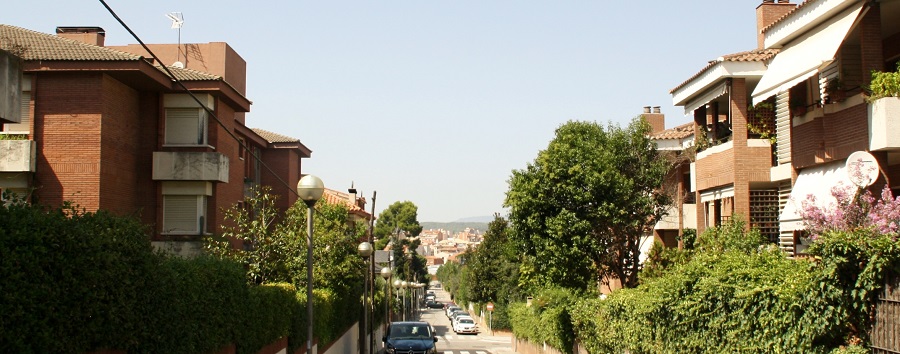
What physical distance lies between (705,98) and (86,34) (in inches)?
829

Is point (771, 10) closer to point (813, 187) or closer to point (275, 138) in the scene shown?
point (813, 187)

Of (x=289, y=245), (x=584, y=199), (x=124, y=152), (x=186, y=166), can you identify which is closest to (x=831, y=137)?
(x=584, y=199)

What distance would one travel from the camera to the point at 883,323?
30.8 ft

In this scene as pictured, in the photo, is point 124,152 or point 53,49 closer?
point 53,49

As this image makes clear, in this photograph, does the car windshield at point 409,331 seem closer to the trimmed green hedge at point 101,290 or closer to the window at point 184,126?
the window at point 184,126

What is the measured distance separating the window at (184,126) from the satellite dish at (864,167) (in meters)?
19.0

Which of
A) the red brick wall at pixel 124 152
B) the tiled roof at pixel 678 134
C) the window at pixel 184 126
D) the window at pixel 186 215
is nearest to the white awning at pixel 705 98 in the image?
the tiled roof at pixel 678 134

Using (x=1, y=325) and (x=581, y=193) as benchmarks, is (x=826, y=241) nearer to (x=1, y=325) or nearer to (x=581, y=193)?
(x=1, y=325)

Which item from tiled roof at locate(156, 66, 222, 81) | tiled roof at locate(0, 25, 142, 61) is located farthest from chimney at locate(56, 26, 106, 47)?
tiled roof at locate(0, 25, 142, 61)

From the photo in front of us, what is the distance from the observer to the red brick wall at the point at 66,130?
76.3 feet

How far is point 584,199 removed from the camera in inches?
1115

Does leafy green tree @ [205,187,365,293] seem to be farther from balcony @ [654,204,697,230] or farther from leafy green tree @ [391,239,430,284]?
leafy green tree @ [391,239,430,284]

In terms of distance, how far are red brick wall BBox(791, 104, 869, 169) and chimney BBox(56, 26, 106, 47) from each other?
23654 millimetres

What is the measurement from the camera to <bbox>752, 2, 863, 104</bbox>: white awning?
15003 millimetres
